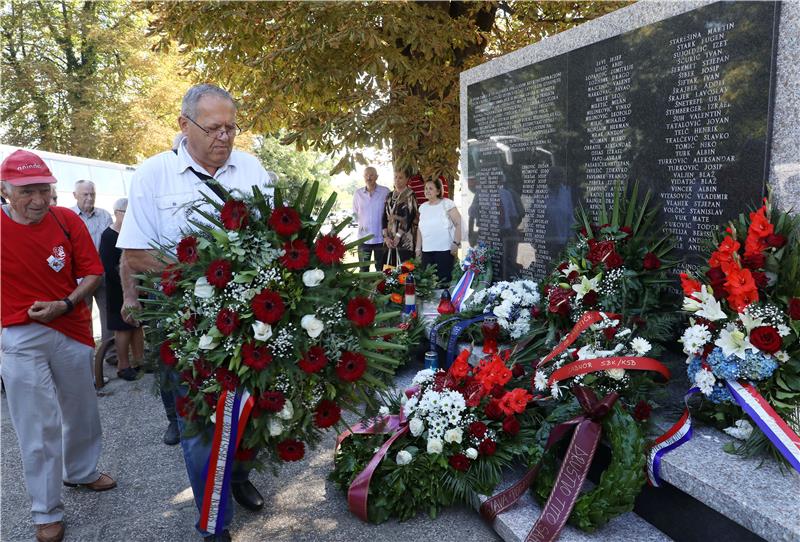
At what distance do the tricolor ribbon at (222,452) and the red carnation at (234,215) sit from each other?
781 mm

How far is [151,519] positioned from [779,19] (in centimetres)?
470

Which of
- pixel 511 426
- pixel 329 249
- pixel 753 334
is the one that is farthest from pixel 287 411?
pixel 753 334

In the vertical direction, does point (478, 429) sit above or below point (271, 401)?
below

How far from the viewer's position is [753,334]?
285 cm

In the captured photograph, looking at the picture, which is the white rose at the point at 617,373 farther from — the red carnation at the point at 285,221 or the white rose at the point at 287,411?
the red carnation at the point at 285,221

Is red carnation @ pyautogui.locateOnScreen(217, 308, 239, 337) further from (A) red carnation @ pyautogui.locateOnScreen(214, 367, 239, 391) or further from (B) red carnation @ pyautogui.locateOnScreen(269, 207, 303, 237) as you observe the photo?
(B) red carnation @ pyautogui.locateOnScreen(269, 207, 303, 237)

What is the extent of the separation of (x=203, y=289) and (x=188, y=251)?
20cm

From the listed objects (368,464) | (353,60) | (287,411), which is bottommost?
(368,464)

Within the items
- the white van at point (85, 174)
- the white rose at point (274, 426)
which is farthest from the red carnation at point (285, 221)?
the white van at point (85, 174)

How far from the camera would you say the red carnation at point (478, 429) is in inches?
132

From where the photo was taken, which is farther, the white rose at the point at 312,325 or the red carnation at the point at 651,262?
the red carnation at the point at 651,262

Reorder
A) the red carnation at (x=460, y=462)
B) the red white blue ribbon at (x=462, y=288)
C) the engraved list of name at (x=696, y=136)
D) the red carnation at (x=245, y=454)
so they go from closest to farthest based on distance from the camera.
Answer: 1. the red carnation at (x=245, y=454)
2. the red carnation at (x=460, y=462)
3. the engraved list of name at (x=696, y=136)
4. the red white blue ribbon at (x=462, y=288)

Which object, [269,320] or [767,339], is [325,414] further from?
[767,339]

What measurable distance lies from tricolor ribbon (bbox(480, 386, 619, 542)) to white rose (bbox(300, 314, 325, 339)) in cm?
137
